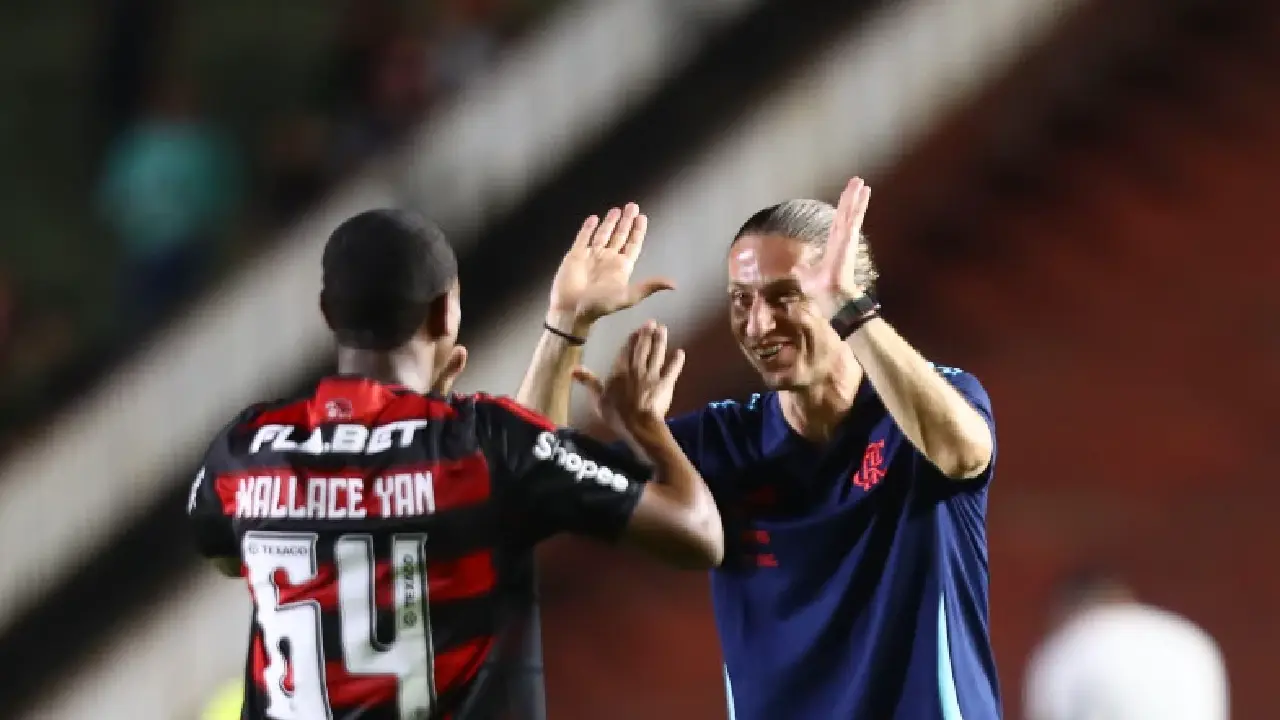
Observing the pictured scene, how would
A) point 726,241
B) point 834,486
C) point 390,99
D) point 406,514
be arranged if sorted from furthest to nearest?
1. point 390,99
2. point 726,241
3. point 834,486
4. point 406,514

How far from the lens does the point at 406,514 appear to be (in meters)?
2.62

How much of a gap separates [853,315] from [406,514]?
794mm

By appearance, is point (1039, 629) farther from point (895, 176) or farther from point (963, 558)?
point (963, 558)

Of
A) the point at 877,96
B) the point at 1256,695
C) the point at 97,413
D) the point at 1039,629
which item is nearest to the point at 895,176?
the point at 877,96

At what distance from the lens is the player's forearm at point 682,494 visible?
8.72ft

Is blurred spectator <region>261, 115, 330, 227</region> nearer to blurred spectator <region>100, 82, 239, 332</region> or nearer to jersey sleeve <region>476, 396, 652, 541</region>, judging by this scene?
blurred spectator <region>100, 82, 239, 332</region>

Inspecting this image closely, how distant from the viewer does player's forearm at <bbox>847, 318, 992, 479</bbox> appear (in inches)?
114

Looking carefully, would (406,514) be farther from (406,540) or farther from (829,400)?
(829,400)

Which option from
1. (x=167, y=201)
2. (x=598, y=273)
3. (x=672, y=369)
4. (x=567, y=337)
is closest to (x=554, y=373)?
(x=567, y=337)

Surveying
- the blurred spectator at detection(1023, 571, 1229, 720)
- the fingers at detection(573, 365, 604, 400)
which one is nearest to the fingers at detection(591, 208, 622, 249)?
the fingers at detection(573, 365, 604, 400)

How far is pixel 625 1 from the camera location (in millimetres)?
7684

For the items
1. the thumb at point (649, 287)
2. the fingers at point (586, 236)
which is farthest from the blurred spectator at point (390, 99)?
the thumb at point (649, 287)

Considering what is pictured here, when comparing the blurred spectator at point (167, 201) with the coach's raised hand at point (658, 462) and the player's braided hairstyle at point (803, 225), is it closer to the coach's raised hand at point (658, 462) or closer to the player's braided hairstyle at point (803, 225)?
the player's braided hairstyle at point (803, 225)

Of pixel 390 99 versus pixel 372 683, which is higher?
pixel 390 99
